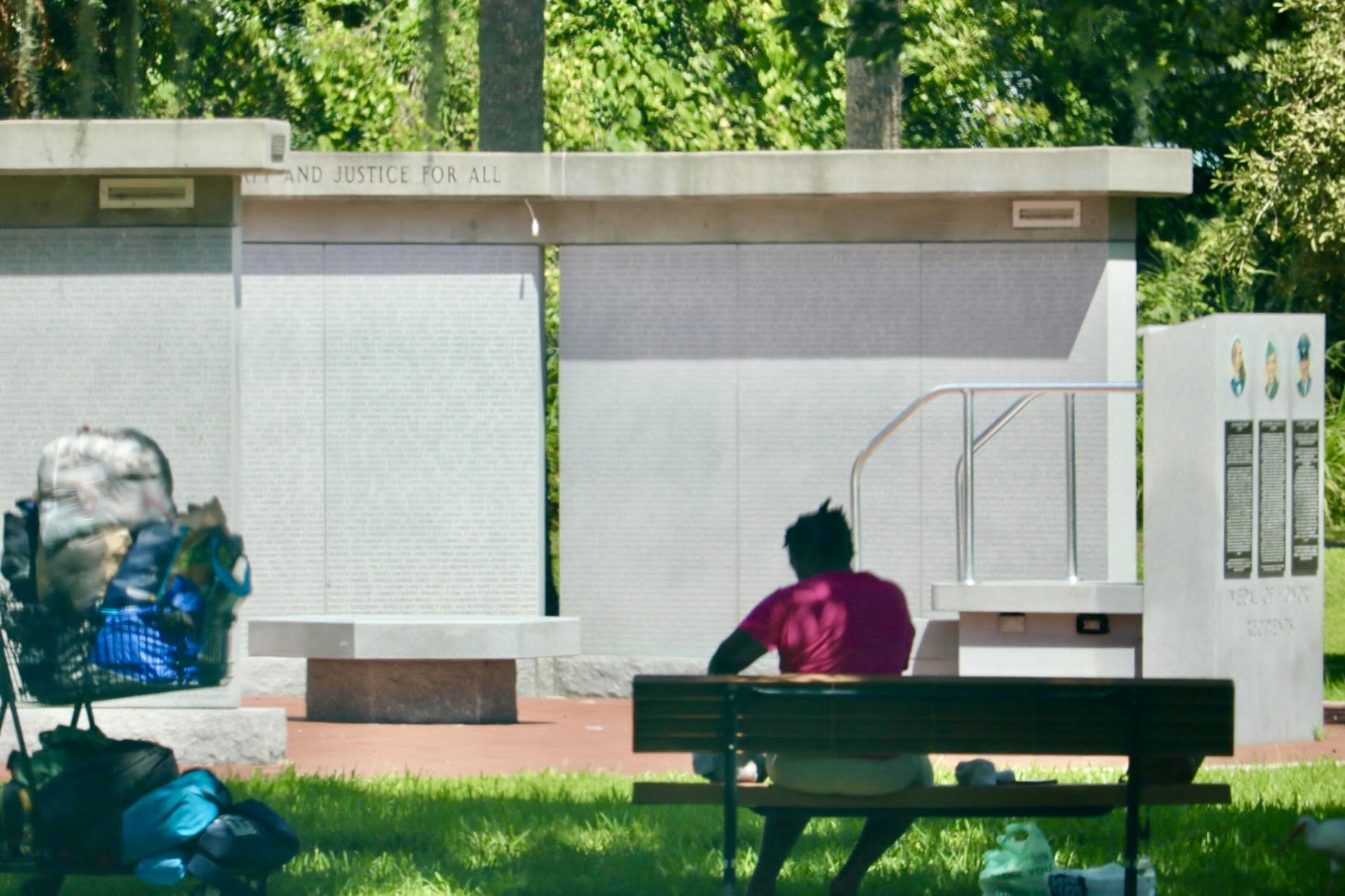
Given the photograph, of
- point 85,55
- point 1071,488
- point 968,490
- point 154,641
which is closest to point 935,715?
point 154,641

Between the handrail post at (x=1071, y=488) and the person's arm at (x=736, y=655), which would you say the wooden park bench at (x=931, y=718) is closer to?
the person's arm at (x=736, y=655)

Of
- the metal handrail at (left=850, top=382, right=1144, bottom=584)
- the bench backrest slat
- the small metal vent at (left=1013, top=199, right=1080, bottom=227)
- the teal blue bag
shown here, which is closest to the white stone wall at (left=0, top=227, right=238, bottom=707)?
the metal handrail at (left=850, top=382, right=1144, bottom=584)

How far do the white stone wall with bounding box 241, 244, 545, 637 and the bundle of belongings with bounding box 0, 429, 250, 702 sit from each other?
3.94 meters

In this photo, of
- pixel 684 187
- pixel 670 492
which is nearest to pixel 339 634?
pixel 670 492

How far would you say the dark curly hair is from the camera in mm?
5895

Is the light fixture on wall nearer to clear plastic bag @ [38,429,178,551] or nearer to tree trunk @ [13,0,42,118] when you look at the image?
tree trunk @ [13,0,42,118]

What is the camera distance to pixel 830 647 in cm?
583

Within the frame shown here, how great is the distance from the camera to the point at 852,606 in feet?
19.2

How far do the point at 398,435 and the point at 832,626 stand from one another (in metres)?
6.64

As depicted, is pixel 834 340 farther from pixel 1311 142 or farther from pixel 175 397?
pixel 1311 142

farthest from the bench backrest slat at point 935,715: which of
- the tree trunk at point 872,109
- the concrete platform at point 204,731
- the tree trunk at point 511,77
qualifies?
the tree trunk at point 872,109

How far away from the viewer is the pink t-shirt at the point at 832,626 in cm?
580

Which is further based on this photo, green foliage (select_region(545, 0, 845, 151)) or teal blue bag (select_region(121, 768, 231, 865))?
green foliage (select_region(545, 0, 845, 151))

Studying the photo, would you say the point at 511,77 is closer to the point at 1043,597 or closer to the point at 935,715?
the point at 1043,597
